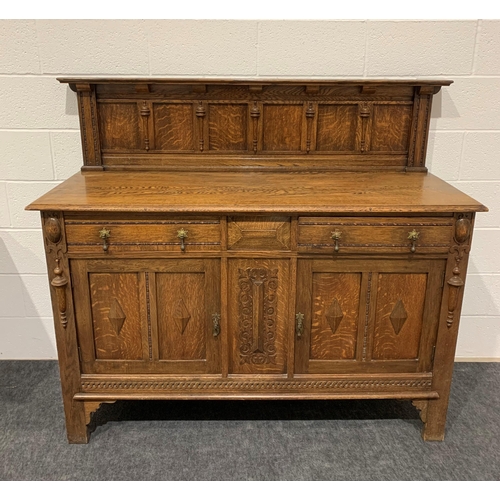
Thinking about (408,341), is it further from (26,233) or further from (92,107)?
(26,233)

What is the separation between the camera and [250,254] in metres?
1.71

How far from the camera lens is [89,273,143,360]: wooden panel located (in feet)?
5.72

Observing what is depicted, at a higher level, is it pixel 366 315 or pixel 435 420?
pixel 366 315

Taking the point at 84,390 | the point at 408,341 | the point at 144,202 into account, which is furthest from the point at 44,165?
the point at 408,341

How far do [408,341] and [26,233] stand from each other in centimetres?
181

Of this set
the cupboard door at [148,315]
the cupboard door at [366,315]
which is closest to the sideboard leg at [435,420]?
the cupboard door at [366,315]

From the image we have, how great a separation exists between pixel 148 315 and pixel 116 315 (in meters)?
0.12

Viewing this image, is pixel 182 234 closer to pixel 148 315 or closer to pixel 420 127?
pixel 148 315

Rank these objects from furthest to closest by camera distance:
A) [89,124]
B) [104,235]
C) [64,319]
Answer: [89,124]
[64,319]
[104,235]

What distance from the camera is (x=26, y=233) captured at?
7.68 ft

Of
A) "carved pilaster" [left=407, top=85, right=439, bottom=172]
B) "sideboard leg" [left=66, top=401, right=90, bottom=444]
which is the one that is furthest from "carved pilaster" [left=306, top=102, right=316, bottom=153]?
"sideboard leg" [left=66, top=401, right=90, bottom=444]

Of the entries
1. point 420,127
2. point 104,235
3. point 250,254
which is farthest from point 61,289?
point 420,127

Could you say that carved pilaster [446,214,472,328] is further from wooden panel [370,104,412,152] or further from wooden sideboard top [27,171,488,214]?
wooden panel [370,104,412,152]

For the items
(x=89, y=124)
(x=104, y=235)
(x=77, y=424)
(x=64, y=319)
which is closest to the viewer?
(x=104, y=235)
